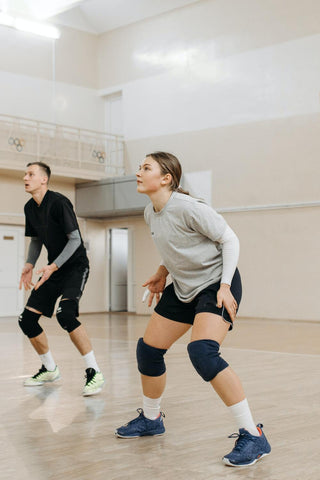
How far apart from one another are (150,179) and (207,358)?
3.14 ft

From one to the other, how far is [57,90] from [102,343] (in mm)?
10303

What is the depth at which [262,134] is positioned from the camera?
14477mm

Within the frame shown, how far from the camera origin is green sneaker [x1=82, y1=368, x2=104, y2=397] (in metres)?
4.72

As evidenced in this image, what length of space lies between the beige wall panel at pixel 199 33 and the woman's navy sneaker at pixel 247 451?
486 inches

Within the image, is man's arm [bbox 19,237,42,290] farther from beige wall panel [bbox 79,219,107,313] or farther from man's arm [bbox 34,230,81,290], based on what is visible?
beige wall panel [bbox 79,219,107,313]

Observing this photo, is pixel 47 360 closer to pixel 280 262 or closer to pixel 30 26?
pixel 280 262

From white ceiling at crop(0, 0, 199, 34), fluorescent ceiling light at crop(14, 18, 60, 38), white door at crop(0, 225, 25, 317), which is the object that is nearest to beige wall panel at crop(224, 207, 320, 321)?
white door at crop(0, 225, 25, 317)

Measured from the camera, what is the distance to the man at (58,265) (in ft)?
15.8

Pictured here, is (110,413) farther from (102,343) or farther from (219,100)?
(219,100)

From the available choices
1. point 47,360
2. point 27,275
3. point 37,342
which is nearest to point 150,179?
point 27,275

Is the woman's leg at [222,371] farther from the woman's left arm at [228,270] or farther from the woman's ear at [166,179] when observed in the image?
the woman's ear at [166,179]

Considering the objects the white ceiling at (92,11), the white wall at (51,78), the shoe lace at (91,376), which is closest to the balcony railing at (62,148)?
the white wall at (51,78)

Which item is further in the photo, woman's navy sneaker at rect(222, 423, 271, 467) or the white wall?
the white wall

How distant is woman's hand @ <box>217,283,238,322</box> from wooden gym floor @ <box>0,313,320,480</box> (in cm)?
→ 71
